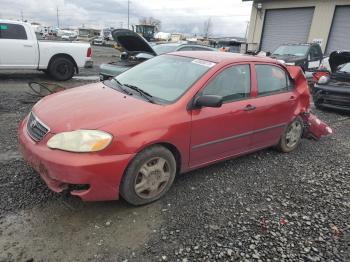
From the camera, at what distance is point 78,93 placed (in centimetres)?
362

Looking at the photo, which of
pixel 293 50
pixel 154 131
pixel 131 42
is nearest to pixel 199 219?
pixel 154 131

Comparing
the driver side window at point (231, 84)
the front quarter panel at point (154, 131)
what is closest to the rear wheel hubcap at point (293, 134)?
the driver side window at point (231, 84)

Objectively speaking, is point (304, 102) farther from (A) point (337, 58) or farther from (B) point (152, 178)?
(A) point (337, 58)

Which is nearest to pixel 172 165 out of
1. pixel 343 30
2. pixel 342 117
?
pixel 342 117

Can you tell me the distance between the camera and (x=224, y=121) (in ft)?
11.9

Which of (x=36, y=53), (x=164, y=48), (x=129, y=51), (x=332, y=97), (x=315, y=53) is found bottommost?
(x=332, y=97)

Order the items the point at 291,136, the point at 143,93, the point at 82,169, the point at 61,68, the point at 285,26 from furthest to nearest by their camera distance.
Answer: the point at 285,26
the point at 61,68
the point at 291,136
the point at 143,93
the point at 82,169

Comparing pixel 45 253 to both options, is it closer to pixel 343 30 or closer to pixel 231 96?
pixel 231 96

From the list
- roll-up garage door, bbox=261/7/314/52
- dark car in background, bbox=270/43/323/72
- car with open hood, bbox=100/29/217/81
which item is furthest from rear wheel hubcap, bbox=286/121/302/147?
roll-up garage door, bbox=261/7/314/52

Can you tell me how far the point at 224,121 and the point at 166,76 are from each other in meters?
0.91

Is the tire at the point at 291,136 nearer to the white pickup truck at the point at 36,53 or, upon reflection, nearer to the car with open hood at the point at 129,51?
the car with open hood at the point at 129,51

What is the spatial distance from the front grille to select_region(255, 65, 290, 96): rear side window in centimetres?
273

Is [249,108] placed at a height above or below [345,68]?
below

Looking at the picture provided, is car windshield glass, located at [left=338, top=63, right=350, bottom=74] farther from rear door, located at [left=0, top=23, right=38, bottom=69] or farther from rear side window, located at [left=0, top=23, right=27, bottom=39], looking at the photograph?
rear side window, located at [left=0, top=23, right=27, bottom=39]
